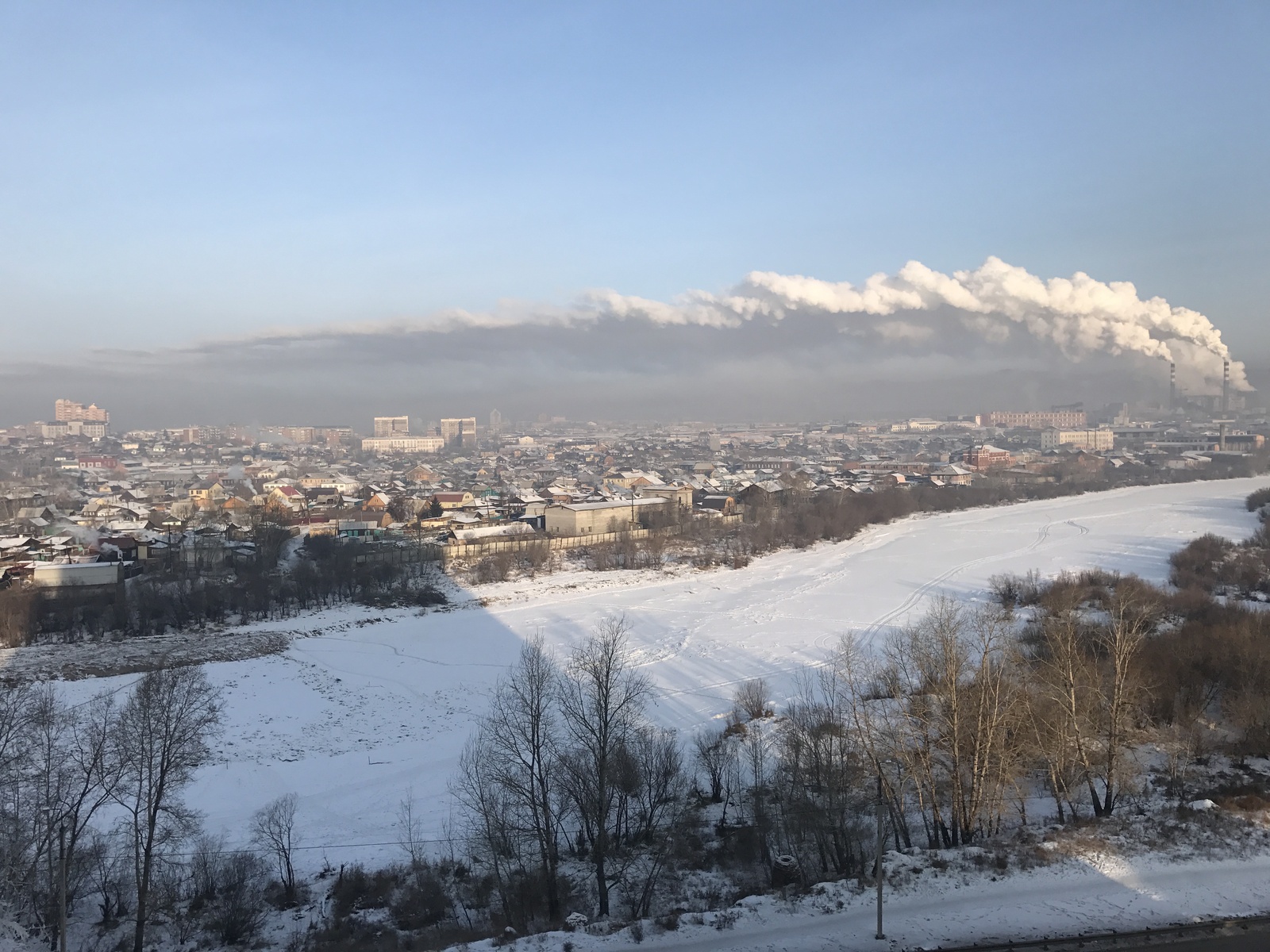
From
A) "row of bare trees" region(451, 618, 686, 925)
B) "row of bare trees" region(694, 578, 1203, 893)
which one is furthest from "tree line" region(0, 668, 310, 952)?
"row of bare trees" region(694, 578, 1203, 893)

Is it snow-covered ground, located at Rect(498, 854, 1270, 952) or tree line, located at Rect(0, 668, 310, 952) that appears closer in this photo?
snow-covered ground, located at Rect(498, 854, 1270, 952)

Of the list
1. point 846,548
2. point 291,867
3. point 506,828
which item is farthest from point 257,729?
point 846,548

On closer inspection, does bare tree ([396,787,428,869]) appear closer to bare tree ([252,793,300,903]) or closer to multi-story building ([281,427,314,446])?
bare tree ([252,793,300,903])

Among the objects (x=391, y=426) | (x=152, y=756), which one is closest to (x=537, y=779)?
(x=152, y=756)

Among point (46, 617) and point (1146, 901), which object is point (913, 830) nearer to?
point (1146, 901)

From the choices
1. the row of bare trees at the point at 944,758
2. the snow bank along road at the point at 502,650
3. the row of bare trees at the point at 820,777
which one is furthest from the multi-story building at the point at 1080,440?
the row of bare trees at the point at 820,777

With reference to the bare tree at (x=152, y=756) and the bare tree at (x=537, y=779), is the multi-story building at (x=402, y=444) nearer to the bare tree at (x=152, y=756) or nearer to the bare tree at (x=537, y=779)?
the bare tree at (x=152, y=756)
